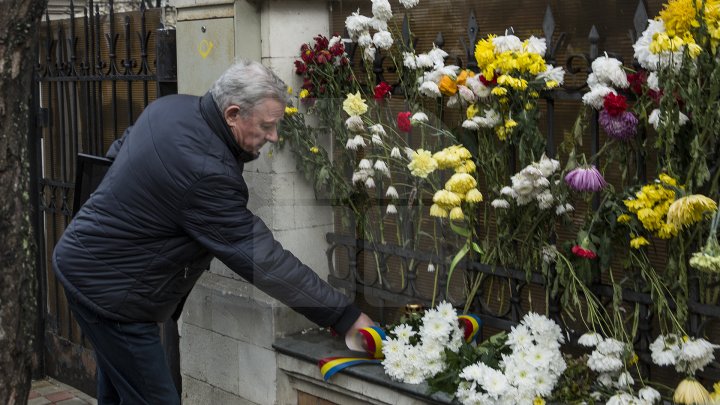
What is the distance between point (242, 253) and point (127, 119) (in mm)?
2552

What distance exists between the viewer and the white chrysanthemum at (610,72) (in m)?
3.45

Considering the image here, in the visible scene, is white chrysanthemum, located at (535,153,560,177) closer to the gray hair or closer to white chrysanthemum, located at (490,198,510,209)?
white chrysanthemum, located at (490,198,510,209)

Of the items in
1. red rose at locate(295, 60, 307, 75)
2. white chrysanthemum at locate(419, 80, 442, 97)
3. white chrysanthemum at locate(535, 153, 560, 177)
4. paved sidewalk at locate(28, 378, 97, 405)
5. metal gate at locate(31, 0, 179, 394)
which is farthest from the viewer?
paved sidewalk at locate(28, 378, 97, 405)

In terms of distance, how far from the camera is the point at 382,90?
4453 mm

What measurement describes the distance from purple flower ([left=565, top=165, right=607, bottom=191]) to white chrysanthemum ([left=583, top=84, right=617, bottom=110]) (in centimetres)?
22

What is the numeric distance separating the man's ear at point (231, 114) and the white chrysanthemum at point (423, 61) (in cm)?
80

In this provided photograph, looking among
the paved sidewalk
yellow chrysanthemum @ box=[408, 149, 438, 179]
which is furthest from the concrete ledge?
the paved sidewalk

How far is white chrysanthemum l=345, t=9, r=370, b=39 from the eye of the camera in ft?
14.8

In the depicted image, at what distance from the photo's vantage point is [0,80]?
3.88 metres

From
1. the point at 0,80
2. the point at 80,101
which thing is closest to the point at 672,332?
the point at 0,80

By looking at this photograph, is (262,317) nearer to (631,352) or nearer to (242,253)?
(242,253)

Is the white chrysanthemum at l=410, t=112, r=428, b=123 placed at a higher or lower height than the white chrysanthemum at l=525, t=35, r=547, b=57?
lower

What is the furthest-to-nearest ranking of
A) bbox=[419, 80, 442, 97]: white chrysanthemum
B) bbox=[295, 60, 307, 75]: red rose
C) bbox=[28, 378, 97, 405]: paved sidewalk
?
bbox=[28, 378, 97, 405]: paved sidewalk, bbox=[295, 60, 307, 75]: red rose, bbox=[419, 80, 442, 97]: white chrysanthemum

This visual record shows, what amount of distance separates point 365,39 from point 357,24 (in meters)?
0.07
